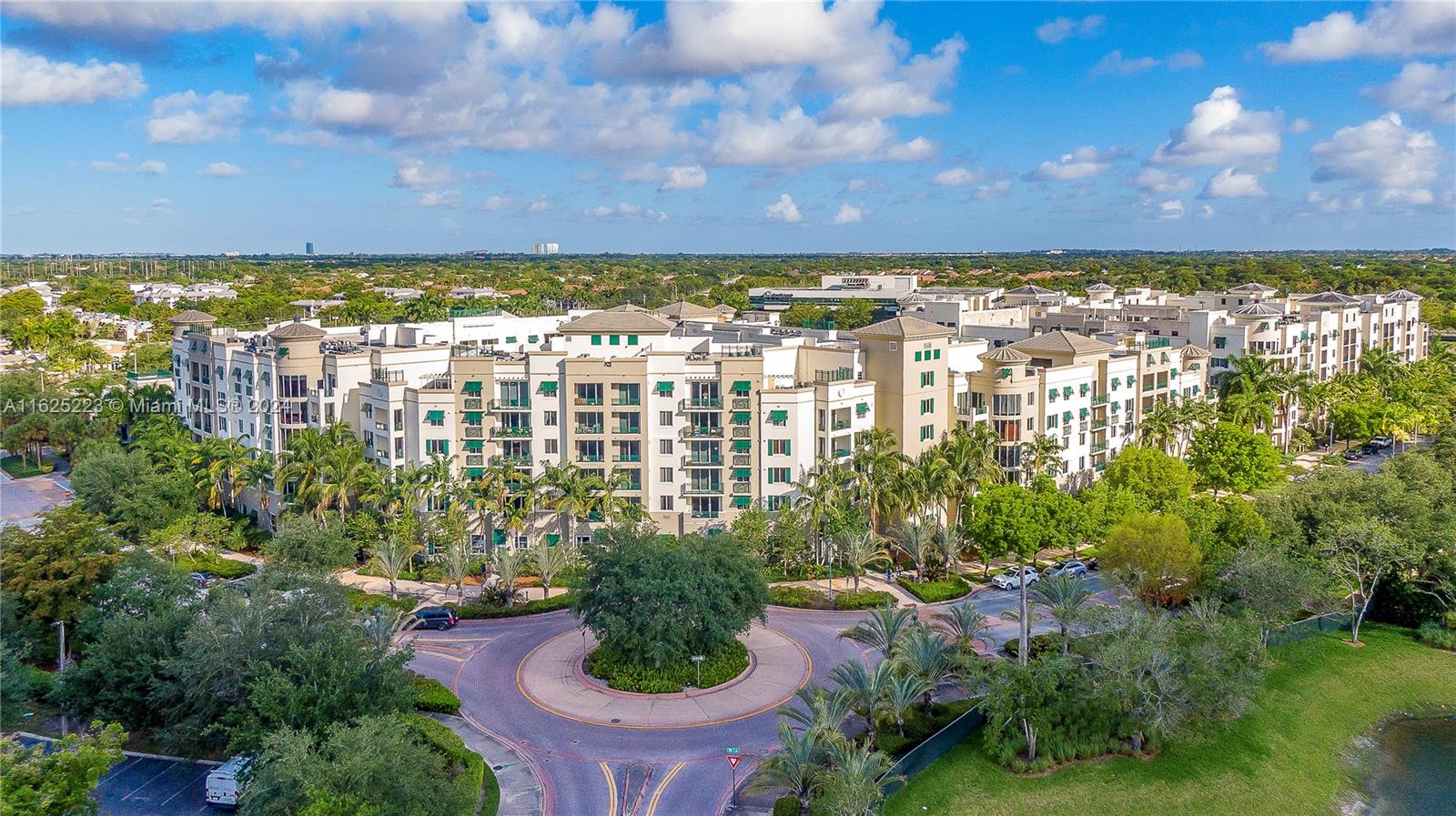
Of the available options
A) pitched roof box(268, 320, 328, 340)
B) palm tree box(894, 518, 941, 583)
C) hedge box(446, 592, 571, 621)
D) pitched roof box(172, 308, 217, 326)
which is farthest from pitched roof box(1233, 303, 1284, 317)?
pitched roof box(172, 308, 217, 326)

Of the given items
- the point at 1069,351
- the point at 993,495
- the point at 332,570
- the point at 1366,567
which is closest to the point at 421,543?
the point at 332,570

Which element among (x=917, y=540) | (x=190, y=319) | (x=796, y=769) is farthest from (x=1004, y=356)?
(x=190, y=319)

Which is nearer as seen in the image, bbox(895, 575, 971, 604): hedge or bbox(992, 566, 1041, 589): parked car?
bbox(895, 575, 971, 604): hedge

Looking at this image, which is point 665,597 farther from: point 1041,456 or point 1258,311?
point 1258,311

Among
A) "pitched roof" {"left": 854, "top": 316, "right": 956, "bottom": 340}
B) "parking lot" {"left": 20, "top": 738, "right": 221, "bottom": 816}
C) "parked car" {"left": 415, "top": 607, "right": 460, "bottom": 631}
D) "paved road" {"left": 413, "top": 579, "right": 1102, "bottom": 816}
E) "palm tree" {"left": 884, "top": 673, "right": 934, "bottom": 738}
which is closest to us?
"parking lot" {"left": 20, "top": 738, "right": 221, "bottom": 816}

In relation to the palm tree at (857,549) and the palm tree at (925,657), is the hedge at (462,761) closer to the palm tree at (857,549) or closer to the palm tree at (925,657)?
the palm tree at (925,657)

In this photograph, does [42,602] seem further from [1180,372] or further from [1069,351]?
[1180,372]

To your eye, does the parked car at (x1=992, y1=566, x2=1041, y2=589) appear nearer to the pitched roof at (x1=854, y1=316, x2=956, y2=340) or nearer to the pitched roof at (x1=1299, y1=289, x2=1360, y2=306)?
the pitched roof at (x1=854, y1=316, x2=956, y2=340)

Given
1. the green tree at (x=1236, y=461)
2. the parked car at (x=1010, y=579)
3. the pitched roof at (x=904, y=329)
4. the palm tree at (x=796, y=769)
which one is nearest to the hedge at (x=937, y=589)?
the parked car at (x=1010, y=579)
